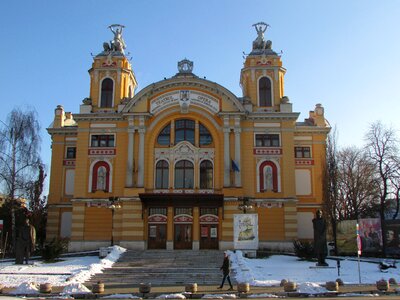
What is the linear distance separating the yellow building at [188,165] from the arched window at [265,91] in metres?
0.10

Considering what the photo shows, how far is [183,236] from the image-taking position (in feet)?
137

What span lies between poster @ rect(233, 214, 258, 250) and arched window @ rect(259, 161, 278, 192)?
9214 millimetres

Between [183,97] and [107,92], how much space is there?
310 inches

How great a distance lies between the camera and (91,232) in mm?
42625

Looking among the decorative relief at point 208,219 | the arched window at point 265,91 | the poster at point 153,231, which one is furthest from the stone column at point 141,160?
the arched window at point 265,91

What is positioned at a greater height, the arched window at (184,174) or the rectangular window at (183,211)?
the arched window at (184,174)

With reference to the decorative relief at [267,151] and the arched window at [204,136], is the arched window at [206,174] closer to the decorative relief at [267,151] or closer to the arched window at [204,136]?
the arched window at [204,136]

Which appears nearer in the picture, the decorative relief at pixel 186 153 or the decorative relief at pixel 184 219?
the decorative relief at pixel 184 219

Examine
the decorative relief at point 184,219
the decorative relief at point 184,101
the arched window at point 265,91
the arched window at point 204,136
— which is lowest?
the decorative relief at point 184,219

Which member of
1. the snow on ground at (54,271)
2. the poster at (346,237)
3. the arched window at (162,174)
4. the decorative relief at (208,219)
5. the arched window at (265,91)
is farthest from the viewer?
the arched window at (265,91)

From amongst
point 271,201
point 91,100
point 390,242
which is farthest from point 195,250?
point 91,100

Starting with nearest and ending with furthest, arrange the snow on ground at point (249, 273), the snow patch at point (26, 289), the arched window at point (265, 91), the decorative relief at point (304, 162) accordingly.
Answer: the snow patch at point (26, 289)
the snow on ground at point (249, 273)
the arched window at point (265, 91)
the decorative relief at point (304, 162)

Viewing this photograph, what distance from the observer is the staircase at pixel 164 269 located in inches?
1107

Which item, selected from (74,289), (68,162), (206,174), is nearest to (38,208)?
(68,162)
